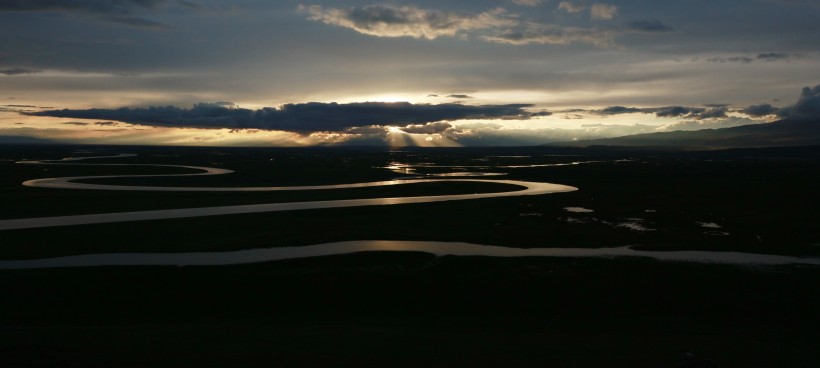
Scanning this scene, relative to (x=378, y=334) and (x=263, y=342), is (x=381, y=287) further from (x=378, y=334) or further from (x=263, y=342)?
(x=263, y=342)

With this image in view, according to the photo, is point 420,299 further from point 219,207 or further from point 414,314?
point 219,207

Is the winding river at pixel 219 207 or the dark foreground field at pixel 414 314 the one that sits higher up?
the winding river at pixel 219 207

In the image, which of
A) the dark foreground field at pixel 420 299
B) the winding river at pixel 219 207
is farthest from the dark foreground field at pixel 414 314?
the winding river at pixel 219 207

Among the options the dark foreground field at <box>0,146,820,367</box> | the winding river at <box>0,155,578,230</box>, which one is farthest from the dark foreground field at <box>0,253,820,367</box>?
the winding river at <box>0,155,578,230</box>

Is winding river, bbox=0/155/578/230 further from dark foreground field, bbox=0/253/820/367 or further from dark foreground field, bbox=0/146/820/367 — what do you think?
dark foreground field, bbox=0/253/820/367

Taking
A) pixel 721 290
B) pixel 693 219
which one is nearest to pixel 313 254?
pixel 721 290

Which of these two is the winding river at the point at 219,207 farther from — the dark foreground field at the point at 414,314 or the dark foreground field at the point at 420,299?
the dark foreground field at the point at 414,314

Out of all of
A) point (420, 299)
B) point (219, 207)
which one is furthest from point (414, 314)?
point (219, 207)

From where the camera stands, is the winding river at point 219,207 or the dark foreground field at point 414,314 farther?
the winding river at point 219,207
